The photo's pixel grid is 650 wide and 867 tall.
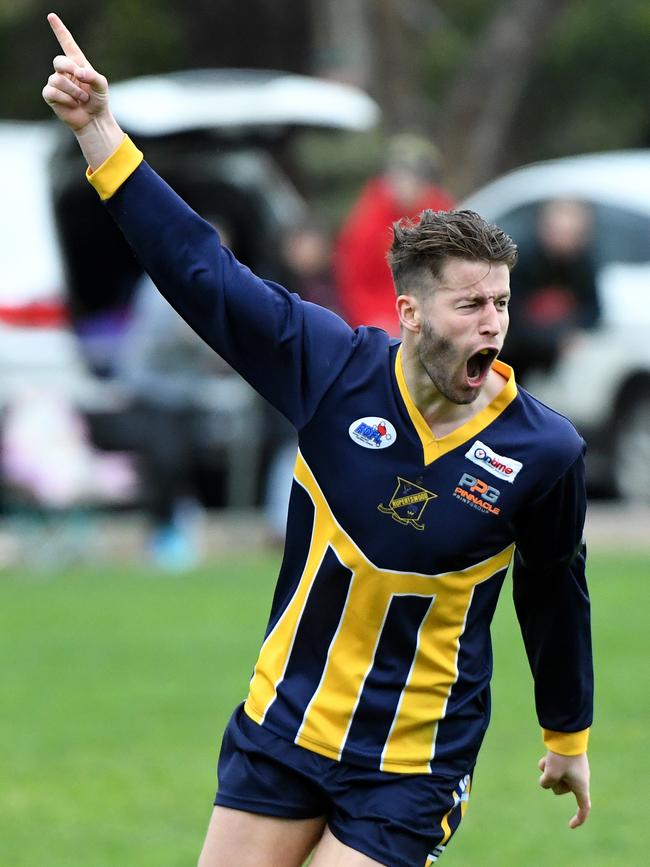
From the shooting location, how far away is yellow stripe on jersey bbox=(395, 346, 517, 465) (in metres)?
4.38

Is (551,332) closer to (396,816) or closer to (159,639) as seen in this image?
(159,639)

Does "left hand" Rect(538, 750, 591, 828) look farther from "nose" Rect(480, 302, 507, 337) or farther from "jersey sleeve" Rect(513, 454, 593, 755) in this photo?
"nose" Rect(480, 302, 507, 337)

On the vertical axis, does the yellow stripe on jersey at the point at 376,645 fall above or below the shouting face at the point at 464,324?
below


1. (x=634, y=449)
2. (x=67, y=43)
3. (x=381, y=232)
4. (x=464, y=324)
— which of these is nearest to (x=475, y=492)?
(x=464, y=324)

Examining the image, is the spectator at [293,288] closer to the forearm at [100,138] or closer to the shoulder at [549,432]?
the shoulder at [549,432]

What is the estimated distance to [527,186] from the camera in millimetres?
14992

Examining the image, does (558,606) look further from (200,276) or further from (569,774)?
(200,276)

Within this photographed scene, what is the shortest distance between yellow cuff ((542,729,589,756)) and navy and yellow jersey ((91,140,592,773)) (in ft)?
0.91

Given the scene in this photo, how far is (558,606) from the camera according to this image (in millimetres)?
4566

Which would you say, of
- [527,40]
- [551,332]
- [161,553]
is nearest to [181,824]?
[161,553]

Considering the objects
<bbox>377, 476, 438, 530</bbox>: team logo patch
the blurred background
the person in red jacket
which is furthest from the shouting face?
the person in red jacket

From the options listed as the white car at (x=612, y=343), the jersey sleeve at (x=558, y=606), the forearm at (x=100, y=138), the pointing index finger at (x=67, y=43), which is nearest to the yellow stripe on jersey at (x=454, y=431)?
the jersey sleeve at (x=558, y=606)

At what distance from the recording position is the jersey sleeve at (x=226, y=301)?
428 cm

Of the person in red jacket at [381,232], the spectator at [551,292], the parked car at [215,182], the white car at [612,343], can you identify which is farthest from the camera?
the white car at [612,343]
